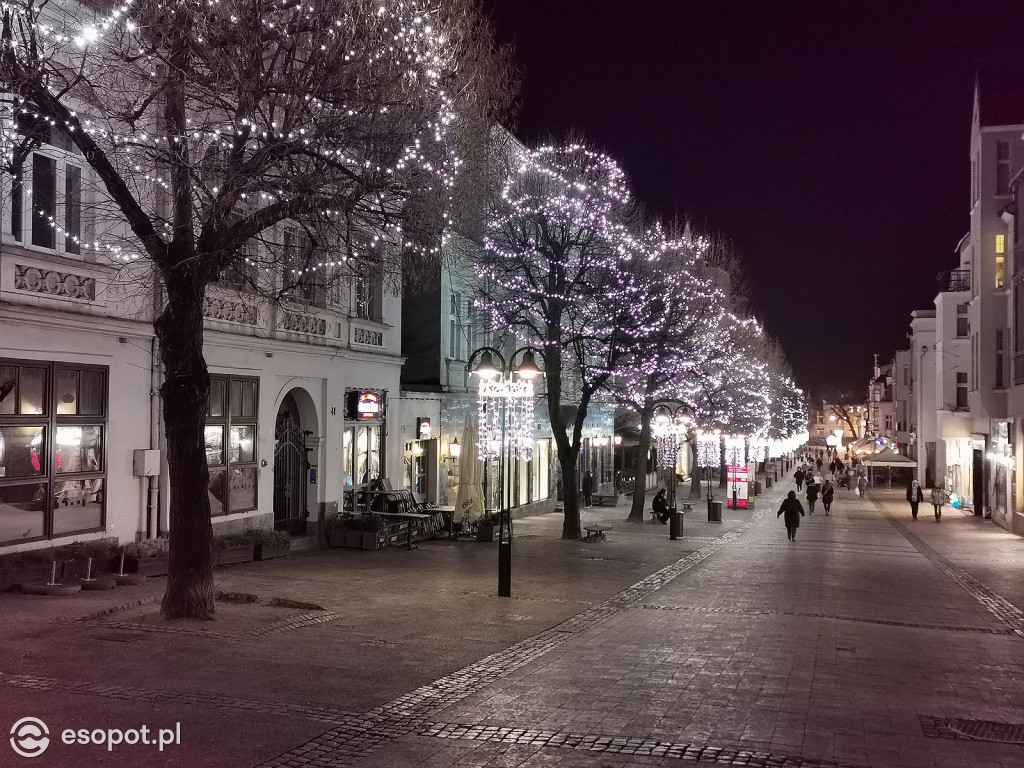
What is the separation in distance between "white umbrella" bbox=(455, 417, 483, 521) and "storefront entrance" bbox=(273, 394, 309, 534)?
4142mm

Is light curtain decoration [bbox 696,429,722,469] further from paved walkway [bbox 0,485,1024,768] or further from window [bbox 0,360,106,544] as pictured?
window [bbox 0,360,106,544]

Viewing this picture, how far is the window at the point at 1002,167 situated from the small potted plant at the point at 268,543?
28.7 metres

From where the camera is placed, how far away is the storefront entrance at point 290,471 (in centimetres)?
2133

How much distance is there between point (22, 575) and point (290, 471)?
8257 millimetres

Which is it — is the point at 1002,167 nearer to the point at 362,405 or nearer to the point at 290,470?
the point at 362,405

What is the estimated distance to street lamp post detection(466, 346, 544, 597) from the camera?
1536 centimetres

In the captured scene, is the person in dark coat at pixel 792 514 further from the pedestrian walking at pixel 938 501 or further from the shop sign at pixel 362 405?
the shop sign at pixel 362 405

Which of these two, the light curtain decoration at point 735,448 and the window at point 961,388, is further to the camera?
the window at point 961,388

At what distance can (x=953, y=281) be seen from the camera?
1914 inches

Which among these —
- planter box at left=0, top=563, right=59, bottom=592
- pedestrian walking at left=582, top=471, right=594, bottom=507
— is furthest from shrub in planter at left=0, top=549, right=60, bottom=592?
pedestrian walking at left=582, top=471, right=594, bottom=507

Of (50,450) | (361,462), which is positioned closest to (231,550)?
(50,450)

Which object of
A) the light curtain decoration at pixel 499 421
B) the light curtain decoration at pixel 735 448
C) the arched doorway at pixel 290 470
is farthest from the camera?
the light curtain decoration at pixel 735 448

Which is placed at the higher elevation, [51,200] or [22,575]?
[51,200]

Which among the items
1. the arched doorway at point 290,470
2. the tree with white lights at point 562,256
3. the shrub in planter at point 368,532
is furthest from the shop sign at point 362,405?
the tree with white lights at point 562,256
